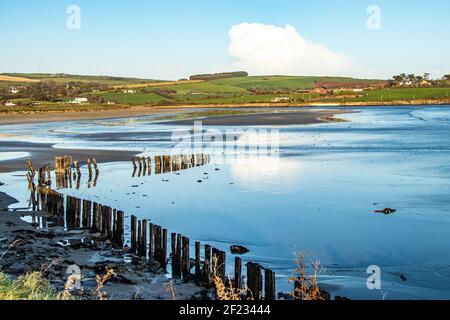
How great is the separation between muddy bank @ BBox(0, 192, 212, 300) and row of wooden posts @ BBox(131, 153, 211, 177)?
13083 millimetres

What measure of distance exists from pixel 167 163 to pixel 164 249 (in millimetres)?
18715

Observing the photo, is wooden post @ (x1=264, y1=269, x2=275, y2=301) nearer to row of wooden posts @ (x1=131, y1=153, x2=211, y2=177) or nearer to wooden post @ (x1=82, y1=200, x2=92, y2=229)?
wooden post @ (x1=82, y1=200, x2=92, y2=229)

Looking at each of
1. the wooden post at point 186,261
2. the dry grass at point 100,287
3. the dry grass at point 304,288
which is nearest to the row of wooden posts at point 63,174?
the wooden post at point 186,261

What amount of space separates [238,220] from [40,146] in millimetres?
30080

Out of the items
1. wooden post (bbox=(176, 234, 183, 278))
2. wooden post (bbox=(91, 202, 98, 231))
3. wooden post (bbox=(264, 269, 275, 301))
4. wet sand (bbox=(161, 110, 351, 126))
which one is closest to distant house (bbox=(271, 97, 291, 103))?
wet sand (bbox=(161, 110, 351, 126))

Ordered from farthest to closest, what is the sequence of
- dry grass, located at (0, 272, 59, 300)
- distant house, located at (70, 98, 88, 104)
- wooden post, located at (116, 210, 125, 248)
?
distant house, located at (70, 98, 88, 104) → wooden post, located at (116, 210, 125, 248) → dry grass, located at (0, 272, 59, 300)

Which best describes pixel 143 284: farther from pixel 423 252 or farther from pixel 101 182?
pixel 101 182

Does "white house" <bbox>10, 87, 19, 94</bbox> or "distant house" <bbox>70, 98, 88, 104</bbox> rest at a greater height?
"white house" <bbox>10, 87, 19, 94</bbox>

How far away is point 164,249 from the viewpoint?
48.6 ft

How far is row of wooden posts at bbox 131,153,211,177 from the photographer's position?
32.0m

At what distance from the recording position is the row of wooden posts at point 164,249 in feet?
37.9

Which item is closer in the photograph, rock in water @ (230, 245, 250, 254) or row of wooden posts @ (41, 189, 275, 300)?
row of wooden posts @ (41, 189, 275, 300)

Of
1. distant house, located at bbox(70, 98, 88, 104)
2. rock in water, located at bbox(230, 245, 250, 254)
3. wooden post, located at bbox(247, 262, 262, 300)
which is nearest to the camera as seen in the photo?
wooden post, located at bbox(247, 262, 262, 300)

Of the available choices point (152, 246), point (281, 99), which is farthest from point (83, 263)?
point (281, 99)
